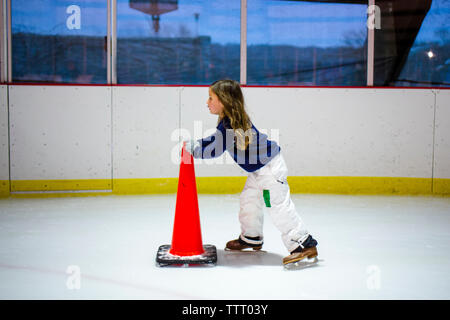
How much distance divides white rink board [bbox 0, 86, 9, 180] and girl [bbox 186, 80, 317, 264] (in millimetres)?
2900

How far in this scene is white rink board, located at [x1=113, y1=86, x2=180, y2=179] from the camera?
15.1 feet

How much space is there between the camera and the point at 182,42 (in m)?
5.04

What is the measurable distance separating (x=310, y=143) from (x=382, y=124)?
775 millimetres

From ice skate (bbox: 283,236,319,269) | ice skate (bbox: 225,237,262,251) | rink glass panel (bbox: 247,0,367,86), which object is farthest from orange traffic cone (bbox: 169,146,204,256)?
rink glass panel (bbox: 247,0,367,86)

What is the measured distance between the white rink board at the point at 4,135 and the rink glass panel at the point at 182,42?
113cm

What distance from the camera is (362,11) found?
16.5ft

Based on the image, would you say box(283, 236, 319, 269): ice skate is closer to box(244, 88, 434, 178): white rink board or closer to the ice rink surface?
the ice rink surface

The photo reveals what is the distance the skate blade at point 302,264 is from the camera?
2247 mm

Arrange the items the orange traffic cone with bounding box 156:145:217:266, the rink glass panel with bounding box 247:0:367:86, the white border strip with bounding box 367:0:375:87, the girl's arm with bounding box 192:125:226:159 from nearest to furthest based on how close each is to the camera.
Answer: the girl's arm with bounding box 192:125:226:159 → the orange traffic cone with bounding box 156:145:217:266 → the white border strip with bounding box 367:0:375:87 → the rink glass panel with bounding box 247:0:367:86

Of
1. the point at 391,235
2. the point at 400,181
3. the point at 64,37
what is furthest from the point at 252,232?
the point at 64,37

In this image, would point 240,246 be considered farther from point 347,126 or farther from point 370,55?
point 370,55

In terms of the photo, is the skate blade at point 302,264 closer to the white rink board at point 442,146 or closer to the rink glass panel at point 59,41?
the white rink board at point 442,146
